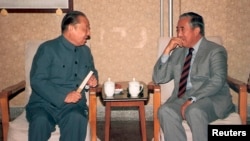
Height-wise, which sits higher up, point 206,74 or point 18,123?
point 206,74

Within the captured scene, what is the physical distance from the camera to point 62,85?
3111 millimetres

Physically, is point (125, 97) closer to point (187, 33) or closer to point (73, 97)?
point (73, 97)

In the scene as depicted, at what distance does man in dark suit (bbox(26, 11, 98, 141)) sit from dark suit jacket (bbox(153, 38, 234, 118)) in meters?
0.71

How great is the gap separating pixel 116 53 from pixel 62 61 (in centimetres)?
131

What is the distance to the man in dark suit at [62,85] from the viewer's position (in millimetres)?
2809

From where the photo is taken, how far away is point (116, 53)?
170 inches

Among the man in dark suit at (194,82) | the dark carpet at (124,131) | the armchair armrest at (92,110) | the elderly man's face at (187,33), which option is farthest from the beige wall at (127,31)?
the armchair armrest at (92,110)

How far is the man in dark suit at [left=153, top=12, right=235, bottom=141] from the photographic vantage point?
2881mm

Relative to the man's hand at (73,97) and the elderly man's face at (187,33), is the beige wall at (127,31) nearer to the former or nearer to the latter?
the elderly man's face at (187,33)

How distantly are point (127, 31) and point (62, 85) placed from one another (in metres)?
1.41

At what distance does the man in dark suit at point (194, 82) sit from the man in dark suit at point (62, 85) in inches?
26.2

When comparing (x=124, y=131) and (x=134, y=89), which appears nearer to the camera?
(x=134, y=89)

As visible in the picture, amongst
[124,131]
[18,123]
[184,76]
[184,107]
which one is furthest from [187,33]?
[18,123]

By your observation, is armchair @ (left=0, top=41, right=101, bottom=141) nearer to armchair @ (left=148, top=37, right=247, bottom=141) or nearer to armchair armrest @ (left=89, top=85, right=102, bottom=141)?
armchair armrest @ (left=89, top=85, right=102, bottom=141)
